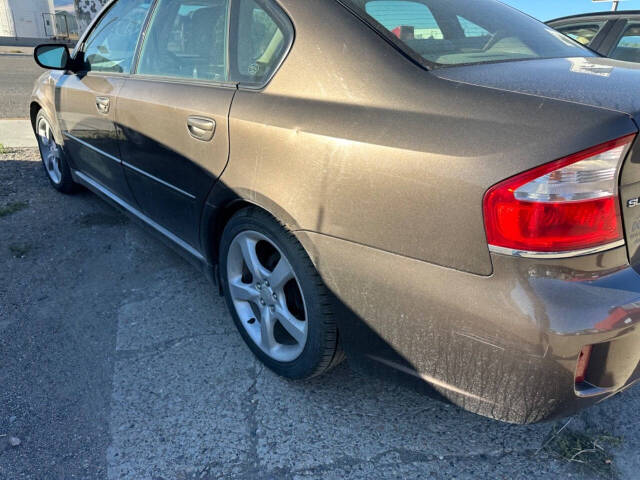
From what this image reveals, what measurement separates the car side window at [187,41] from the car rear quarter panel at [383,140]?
431 mm

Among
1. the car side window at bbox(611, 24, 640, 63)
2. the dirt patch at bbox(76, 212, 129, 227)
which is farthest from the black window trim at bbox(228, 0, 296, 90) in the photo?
the car side window at bbox(611, 24, 640, 63)

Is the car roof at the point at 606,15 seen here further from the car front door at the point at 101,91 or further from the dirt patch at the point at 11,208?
the dirt patch at the point at 11,208

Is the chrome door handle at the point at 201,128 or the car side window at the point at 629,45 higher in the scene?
the car side window at the point at 629,45

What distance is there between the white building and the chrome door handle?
3692cm

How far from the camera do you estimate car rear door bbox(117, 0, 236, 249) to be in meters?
2.14

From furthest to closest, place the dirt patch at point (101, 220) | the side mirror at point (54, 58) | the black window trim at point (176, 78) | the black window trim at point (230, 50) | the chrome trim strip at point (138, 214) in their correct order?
1. the dirt patch at point (101, 220)
2. the side mirror at point (54, 58)
3. the chrome trim strip at point (138, 214)
4. the black window trim at point (176, 78)
5. the black window trim at point (230, 50)

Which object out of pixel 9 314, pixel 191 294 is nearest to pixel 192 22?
pixel 191 294

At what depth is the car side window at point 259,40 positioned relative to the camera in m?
1.90

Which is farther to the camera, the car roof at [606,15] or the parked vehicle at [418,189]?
the car roof at [606,15]

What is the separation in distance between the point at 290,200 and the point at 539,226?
83 centimetres

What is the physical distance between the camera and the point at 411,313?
1537 millimetres

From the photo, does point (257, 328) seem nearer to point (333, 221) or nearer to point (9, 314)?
point (333, 221)

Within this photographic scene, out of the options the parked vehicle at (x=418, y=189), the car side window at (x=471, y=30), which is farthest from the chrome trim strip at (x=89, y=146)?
the car side window at (x=471, y=30)

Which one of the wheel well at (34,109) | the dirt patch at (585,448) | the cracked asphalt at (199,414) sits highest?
the wheel well at (34,109)
